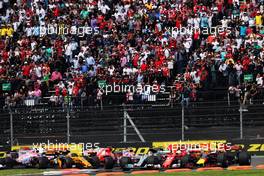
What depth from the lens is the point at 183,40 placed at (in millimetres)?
40094

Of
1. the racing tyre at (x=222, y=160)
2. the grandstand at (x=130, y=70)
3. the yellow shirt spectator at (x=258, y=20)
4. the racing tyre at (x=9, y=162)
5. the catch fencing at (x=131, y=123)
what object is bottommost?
the racing tyre at (x=9, y=162)

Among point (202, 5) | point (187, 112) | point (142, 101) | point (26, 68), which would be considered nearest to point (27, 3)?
point (26, 68)

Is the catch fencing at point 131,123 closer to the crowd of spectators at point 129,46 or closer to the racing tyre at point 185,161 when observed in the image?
the crowd of spectators at point 129,46

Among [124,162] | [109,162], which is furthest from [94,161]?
[124,162]

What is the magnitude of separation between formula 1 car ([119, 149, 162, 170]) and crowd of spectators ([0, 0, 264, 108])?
26.5ft

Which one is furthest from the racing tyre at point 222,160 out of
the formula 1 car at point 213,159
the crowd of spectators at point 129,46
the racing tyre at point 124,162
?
the crowd of spectators at point 129,46

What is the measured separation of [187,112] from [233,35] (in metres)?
8.08

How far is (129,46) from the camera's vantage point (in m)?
41.3

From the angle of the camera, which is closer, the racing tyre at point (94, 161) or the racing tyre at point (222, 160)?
the racing tyre at point (222, 160)

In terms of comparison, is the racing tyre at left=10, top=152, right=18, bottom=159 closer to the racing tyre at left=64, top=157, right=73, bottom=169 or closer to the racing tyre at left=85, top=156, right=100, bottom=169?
the racing tyre at left=64, top=157, right=73, bottom=169

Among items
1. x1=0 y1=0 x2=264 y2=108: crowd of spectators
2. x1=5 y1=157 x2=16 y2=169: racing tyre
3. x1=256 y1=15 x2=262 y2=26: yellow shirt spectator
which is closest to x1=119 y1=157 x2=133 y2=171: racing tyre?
x1=5 y1=157 x2=16 y2=169: racing tyre

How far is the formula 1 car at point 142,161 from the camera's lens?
86.1 feet

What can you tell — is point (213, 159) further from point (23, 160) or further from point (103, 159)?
point (23, 160)

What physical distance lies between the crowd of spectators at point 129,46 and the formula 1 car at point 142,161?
807cm
